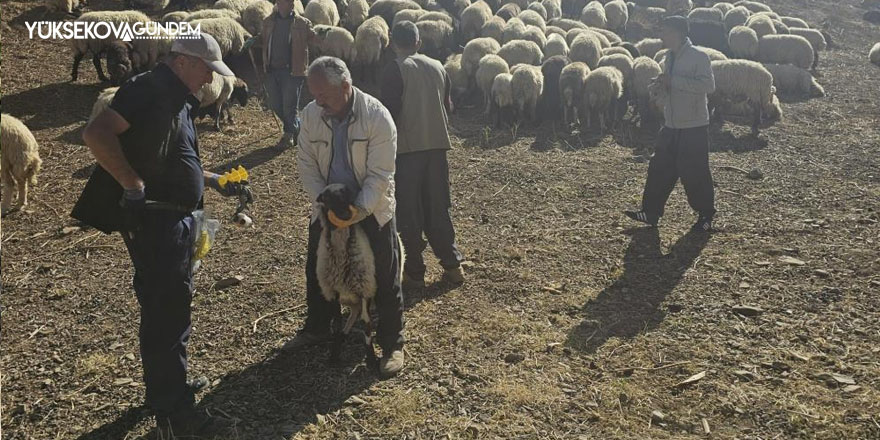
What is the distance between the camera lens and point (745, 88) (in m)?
11.1

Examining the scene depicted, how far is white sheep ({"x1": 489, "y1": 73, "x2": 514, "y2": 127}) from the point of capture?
416 inches

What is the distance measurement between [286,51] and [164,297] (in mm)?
5520

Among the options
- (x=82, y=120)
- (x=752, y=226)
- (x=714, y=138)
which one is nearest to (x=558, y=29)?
(x=714, y=138)

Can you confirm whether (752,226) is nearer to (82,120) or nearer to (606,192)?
(606,192)

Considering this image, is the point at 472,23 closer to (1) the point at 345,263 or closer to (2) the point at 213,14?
(2) the point at 213,14

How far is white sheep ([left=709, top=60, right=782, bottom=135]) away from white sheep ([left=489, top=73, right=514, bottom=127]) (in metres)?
3.15

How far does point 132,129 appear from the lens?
336 centimetres

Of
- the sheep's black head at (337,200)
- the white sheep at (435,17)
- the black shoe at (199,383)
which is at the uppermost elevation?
the sheep's black head at (337,200)

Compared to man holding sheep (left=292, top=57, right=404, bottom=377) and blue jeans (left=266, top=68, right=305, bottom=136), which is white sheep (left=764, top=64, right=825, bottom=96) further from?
man holding sheep (left=292, top=57, right=404, bottom=377)

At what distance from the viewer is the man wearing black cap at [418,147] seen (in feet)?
17.1

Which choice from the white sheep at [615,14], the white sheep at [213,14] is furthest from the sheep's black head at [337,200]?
the white sheep at [615,14]

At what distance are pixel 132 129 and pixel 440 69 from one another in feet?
8.37

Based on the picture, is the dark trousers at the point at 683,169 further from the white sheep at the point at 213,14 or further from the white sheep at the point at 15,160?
the white sheep at the point at 213,14

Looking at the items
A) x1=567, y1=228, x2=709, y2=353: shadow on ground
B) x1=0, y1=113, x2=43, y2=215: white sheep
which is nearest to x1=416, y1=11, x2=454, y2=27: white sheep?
x1=567, y1=228, x2=709, y2=353: shadow on ground
